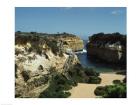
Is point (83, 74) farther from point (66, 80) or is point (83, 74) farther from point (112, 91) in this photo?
point (112, 91)

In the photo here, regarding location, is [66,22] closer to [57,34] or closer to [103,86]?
[57,34]

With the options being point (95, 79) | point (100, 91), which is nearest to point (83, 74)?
point (95, 79)

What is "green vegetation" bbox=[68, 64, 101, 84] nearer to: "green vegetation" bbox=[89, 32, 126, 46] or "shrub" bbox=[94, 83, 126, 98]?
"shrub" bbox=[94, 83, 126, 98]

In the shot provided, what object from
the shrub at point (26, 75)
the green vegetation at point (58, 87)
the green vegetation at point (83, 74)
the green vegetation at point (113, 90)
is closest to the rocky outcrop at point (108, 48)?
the green vegetation at point (83, 74)

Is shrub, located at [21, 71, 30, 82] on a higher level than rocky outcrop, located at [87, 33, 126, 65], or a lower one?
lower

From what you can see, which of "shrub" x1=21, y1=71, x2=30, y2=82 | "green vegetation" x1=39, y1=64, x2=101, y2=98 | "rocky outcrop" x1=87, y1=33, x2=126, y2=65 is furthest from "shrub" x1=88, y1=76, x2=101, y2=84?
"shrub" x1=21, y1=71, x2=30, y2=82
